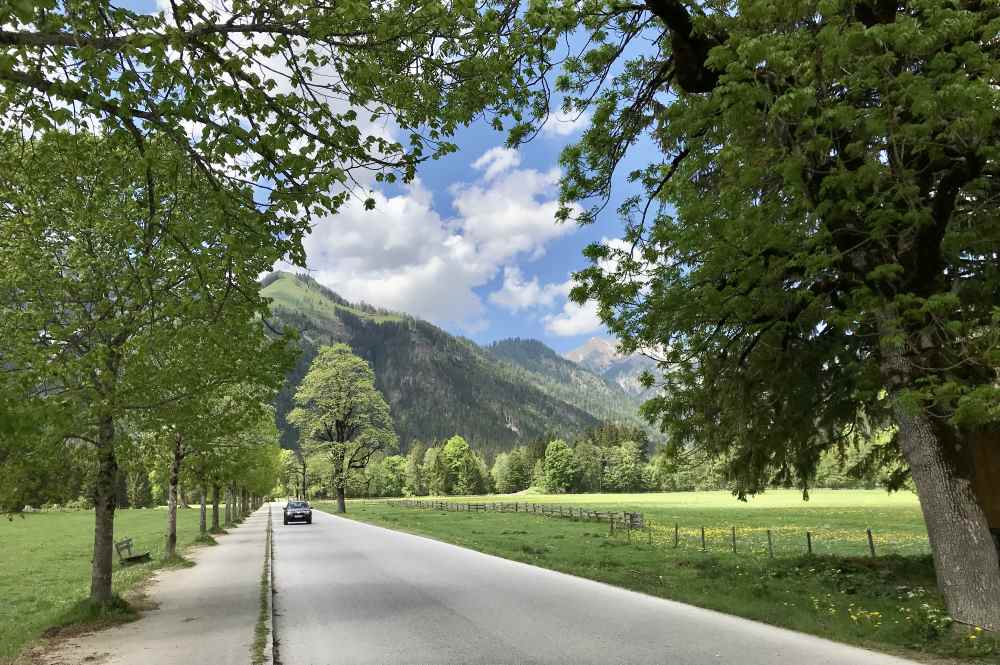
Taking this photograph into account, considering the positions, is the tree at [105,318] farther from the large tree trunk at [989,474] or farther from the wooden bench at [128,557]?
the large tree trunk at [989,474]

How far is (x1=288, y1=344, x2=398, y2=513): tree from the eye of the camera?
4553 centimetres

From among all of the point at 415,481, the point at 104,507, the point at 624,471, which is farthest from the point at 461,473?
the point at 104,507

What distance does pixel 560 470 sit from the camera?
11675 centimetres

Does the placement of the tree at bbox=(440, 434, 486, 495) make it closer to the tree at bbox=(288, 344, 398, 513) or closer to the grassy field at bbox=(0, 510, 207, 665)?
the tree at bbox=(288, 344, 398, 513)

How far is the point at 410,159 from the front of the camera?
616 centimetres

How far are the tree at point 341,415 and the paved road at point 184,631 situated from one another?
101ft

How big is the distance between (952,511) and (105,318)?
12602 mm

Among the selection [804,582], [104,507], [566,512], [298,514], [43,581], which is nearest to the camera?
[104,507]

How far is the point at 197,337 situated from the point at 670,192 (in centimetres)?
795

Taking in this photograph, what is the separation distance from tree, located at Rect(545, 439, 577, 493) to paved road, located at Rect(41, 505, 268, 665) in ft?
345

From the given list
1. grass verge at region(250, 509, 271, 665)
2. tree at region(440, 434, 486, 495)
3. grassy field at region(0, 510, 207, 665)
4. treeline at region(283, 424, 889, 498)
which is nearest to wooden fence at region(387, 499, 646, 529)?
grass verge at region(250, 509, 271, 665)

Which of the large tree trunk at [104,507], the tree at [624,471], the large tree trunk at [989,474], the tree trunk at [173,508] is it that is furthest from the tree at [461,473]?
the large tree trunk at [989,474]

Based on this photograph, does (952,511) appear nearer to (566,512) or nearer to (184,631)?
(184,631)

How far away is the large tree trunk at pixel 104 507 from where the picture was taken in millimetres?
10281
